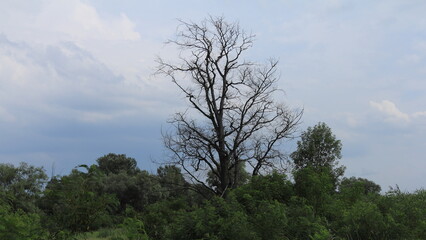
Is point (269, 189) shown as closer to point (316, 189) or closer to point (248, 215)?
point (316, 189)

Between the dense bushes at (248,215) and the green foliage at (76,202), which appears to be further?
the green foliage at (76,202)

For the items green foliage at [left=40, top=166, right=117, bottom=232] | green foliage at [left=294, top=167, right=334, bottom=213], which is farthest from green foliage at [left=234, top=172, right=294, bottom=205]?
green foliage at [left=40, top=166, right=117, bottom=232]

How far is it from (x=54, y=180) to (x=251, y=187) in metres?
4.73

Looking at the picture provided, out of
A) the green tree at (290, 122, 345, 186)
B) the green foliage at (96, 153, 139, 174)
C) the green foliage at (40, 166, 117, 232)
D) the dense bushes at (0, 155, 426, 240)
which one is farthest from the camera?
the green foliage at (96, 153, 139, 174)

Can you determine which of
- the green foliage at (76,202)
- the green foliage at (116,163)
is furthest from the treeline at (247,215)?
the green foliage at (116,163)

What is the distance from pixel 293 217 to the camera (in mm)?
8398

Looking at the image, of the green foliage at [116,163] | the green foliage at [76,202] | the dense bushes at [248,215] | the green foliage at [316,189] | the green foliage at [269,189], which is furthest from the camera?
the green foliage at [116,163]

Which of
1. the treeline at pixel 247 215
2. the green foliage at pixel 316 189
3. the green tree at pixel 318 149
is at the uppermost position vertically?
the green tree at pixel 318 149

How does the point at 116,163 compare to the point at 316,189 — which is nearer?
the point at 316,189

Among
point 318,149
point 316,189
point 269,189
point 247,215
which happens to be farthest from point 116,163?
point 247,215

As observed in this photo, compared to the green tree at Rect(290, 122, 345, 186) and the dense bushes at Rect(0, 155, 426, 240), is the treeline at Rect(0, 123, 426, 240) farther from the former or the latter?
the green tree at Rect(290, 122, 345, 186)

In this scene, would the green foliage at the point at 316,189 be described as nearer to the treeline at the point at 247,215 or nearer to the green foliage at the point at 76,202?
the treeline at the point at 247,215

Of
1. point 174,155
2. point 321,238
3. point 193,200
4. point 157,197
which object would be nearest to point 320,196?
point 321,238

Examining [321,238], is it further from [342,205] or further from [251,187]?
[251,187]
